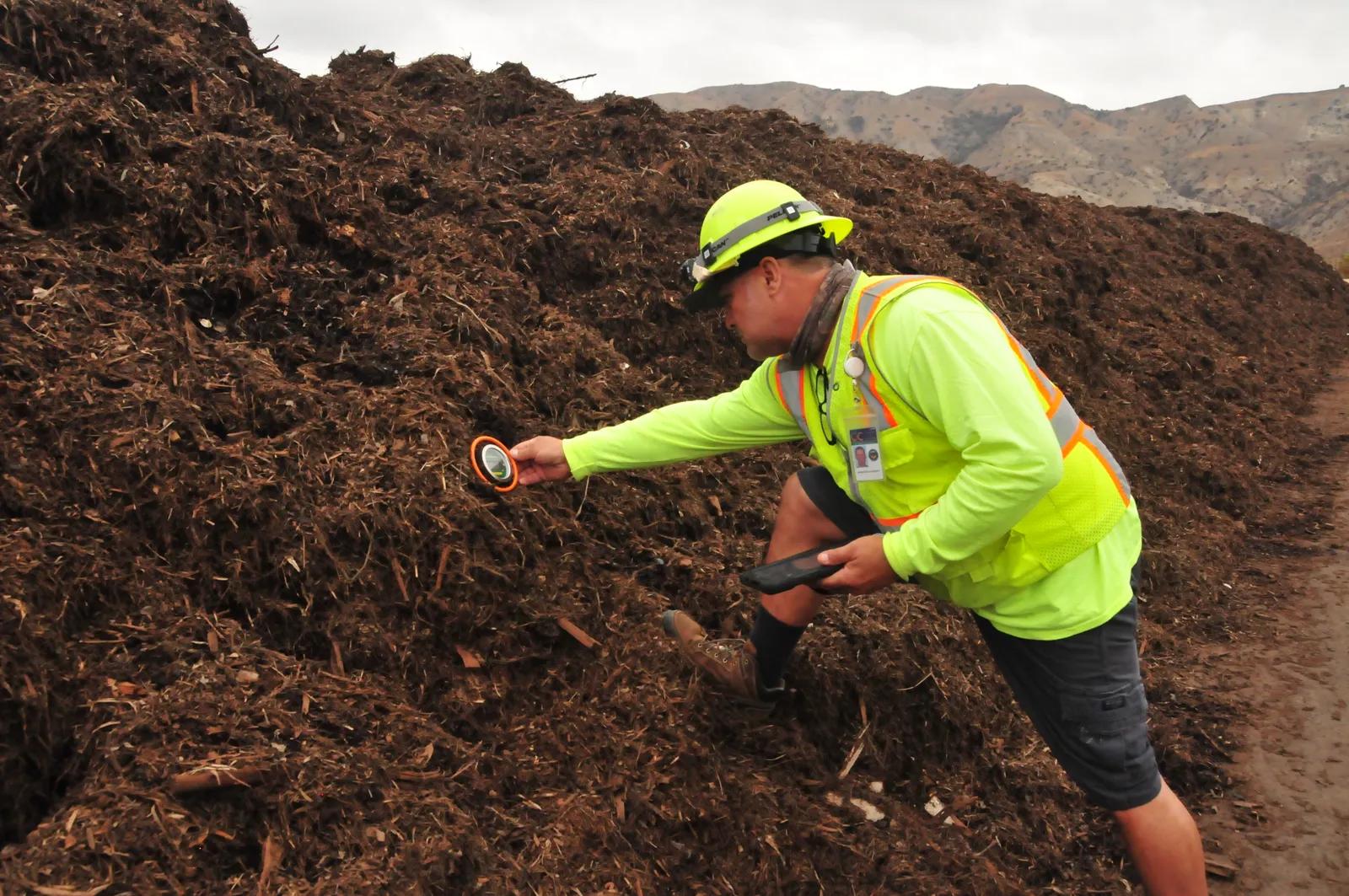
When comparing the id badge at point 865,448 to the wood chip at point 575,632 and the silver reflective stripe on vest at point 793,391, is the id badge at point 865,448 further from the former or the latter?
the wood chip at point 575,632

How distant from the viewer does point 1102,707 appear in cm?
214

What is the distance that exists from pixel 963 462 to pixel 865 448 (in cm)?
22

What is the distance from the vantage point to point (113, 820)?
6.48 feet

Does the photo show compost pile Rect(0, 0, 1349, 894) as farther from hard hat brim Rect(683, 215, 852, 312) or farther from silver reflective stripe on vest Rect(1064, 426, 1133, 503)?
silver reflective stripe on vest Rect(1064, 426, 1133, 503)

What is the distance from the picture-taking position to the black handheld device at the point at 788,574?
218cm

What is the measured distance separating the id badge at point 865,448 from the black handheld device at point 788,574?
0.66ft

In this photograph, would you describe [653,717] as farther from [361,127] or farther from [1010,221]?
[1010,221]

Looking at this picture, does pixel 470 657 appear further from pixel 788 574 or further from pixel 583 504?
pixel 788 574

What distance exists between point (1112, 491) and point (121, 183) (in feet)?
11.4

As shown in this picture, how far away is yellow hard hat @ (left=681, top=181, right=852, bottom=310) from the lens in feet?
7.22

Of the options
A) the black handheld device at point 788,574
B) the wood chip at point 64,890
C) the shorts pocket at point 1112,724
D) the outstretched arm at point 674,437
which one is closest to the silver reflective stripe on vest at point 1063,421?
the shorts pocket at point 1112,724

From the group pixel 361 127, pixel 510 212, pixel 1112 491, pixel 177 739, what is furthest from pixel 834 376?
pixel 361 127

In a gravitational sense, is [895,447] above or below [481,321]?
below

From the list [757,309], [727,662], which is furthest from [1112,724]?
[757,309]
